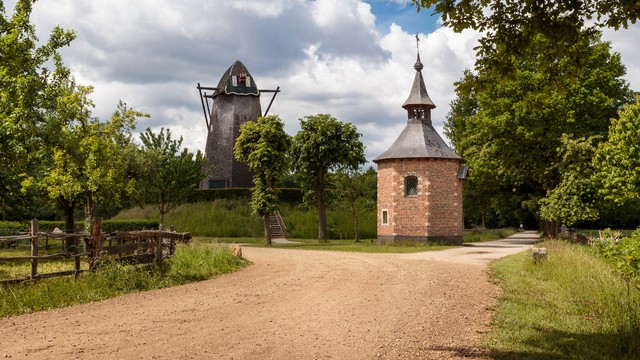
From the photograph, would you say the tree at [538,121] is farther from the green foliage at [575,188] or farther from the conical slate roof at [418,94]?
the conical slate roof at [418,94]

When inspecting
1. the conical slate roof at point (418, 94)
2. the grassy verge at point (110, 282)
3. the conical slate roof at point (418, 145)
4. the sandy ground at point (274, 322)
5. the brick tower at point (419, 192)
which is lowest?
the sandy ground at point (274, 322)

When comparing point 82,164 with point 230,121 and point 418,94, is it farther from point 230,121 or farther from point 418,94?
point 230,121

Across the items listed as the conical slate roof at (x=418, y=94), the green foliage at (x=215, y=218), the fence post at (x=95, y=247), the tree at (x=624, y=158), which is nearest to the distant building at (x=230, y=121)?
the green foliage at (x=215, y=218)

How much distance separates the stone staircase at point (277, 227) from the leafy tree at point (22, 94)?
68.7 feet

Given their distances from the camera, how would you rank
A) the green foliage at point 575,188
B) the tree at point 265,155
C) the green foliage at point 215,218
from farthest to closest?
1. the green foliage at point 215,218
2. the tree at point 265,155
3. the green foliage at point 575,188

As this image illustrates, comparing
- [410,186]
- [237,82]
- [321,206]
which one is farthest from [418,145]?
[237,82]


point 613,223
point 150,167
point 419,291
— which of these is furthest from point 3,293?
point 613,223

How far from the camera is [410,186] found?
35.1 metres

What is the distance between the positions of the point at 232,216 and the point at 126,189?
53.7 feet

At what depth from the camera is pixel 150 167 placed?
33469 mm

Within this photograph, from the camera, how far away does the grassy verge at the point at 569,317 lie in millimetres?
7594

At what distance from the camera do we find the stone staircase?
42.9 meters

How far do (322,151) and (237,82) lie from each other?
16.8 metres

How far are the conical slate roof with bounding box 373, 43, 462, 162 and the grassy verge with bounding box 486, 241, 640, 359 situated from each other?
798 inches
